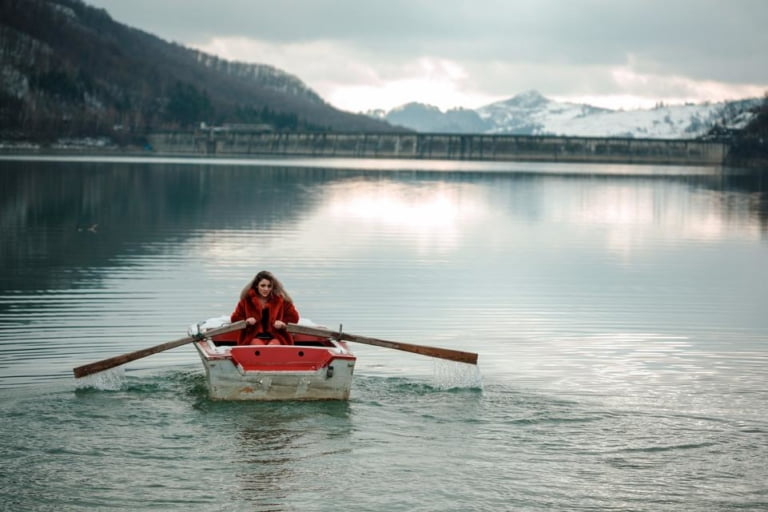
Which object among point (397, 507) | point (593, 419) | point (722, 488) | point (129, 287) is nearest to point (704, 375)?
point (593, 419)

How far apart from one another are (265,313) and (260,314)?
0.29 feet

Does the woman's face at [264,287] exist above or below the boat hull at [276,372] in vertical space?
above

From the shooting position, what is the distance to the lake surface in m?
13.3

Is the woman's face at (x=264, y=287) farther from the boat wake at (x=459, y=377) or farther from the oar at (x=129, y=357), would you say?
the boat wake at (x=459, y=377)

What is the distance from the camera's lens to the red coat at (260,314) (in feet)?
58.6

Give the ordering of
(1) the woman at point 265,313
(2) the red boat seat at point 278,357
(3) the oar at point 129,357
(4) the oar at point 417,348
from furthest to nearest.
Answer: (1) the woman at point 265,313 → (4) the oar at point 417,348 → (3) the oar at point 129,357 → (2) the red boat seat at point 278,357

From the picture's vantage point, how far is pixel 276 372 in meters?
16.4

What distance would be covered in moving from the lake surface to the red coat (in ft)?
4.02

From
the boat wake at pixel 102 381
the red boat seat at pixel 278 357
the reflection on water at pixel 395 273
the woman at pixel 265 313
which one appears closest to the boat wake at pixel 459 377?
the reflection on water at pixel 395 273

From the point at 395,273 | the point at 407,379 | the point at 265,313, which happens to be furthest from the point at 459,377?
the point at 395,273

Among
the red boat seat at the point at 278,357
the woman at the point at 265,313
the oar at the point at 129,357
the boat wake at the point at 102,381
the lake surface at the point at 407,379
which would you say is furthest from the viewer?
the woman at the point at 265,313

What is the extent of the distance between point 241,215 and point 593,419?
41.2m

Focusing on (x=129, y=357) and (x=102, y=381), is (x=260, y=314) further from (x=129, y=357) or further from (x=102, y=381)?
(x=102, y=381)

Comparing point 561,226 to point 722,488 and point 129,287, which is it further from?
point 722,488
